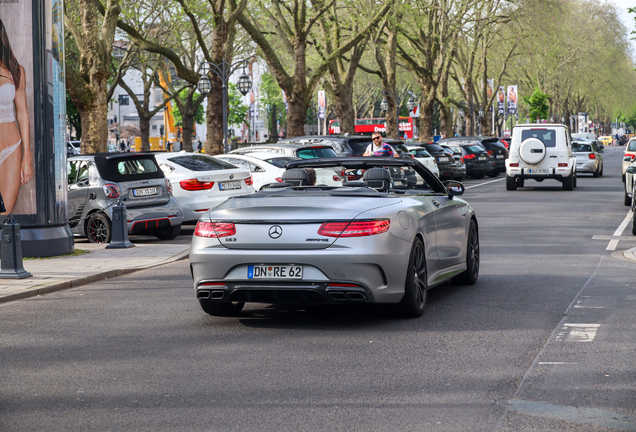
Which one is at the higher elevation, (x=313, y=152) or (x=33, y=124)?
(x=33, y=124)

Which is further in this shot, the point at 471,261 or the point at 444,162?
the point at 444,162

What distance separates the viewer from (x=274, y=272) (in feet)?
24.0

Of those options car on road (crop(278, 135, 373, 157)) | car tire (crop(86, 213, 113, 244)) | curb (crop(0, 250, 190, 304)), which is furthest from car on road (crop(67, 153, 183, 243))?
car on road (crop(278, 135, 373, 157))

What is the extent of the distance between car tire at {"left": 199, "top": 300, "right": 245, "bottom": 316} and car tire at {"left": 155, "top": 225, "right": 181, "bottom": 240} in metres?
8.16

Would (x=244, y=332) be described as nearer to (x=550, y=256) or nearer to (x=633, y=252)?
(x=550, y=256)

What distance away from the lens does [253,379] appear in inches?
229

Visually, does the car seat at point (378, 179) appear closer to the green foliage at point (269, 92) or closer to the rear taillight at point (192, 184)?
the rear taillight at point (192, 184)

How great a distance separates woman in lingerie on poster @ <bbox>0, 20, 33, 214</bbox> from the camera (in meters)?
12.6

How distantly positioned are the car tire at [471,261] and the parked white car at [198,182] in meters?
7.37

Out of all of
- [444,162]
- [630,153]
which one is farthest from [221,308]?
[444,162]

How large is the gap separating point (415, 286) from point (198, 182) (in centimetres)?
947

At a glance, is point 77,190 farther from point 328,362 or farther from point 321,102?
point 321,102

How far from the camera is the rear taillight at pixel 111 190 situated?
14.9 metres

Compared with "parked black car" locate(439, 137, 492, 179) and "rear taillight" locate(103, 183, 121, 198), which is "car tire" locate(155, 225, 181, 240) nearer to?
"rear taillight" locate(103, 183, 121, 198)
